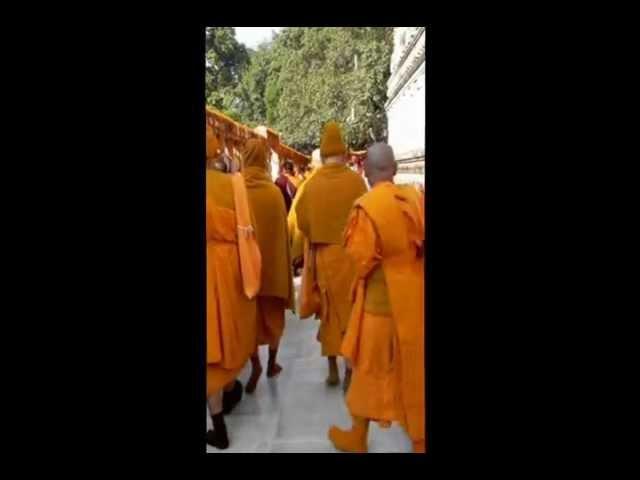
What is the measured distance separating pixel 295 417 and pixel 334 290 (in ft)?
2.96

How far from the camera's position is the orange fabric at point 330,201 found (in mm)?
3229

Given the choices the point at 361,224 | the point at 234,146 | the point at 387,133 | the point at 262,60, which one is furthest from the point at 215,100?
the point at 387,133

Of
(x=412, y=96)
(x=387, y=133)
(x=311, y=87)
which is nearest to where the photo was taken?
(x=412, y=96)

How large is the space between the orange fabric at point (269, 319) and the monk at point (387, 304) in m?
1.14

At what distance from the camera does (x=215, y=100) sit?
3.24m

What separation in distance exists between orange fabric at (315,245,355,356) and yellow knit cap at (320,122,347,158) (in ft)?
2.27

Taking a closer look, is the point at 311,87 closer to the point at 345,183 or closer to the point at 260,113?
the point at 260,113

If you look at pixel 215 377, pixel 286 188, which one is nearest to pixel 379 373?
pixel 215 377

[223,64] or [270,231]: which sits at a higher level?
[223,64]

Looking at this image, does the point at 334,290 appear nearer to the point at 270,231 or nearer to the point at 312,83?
the point at 270,231

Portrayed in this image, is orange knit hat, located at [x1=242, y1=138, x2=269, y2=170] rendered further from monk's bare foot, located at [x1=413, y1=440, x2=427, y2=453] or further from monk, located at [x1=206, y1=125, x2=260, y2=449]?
monk's bare foot, located at [x1=413, y1=440, x2=427, y2=453]

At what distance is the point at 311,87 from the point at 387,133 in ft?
6.38

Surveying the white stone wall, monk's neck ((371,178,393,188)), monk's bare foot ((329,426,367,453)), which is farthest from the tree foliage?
monk's bare foot ((329,426,367,453))

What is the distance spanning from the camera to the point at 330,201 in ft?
10.6
